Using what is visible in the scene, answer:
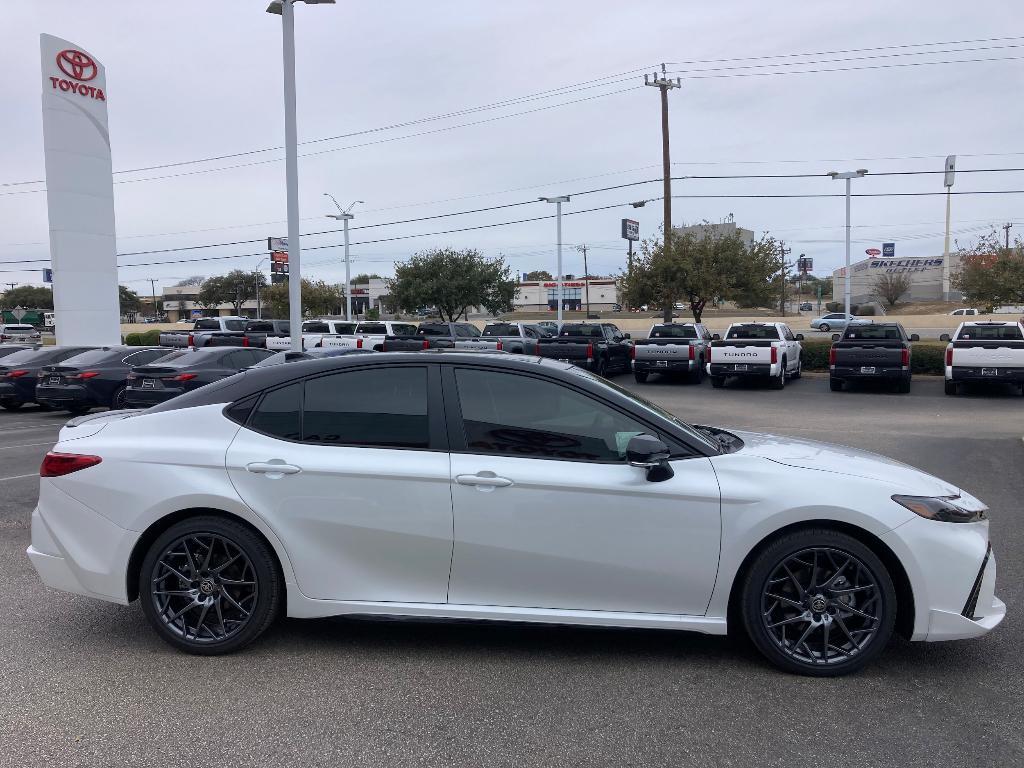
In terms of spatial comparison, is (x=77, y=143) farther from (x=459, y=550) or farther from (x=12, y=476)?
(x=459, y=550)

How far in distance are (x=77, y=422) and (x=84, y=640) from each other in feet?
4.24

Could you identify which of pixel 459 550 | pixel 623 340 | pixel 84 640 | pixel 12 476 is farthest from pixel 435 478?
pixel 623 340

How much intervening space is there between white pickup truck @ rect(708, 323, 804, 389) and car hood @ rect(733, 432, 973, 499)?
58.1 feet

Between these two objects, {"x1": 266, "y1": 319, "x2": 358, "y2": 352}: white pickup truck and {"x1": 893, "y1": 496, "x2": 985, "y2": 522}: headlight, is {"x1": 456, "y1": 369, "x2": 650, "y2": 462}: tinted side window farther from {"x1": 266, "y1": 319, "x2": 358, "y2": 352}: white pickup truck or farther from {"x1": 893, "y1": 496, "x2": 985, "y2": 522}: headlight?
{"x1": 266, "y1": 319, "x2": 358, "y2": 352}: white pickup truck

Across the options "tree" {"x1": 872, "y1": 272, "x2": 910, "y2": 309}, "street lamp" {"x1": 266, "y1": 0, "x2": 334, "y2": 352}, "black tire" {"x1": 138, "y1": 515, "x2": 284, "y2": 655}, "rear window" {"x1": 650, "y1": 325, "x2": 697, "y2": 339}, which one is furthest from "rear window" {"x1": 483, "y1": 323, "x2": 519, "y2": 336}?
"tree" {"x1": 872, "y1": 272, "x2": 910, "y2": 309}

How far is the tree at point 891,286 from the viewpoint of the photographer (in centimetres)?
8512

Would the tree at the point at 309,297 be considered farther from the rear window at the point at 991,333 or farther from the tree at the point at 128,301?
the tree at the point at 128,301

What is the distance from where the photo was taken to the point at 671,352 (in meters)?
23.8

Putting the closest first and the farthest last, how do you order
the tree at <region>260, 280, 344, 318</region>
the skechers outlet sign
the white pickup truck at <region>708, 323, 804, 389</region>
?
the white pickup truck at <region>708, 323, 804, 389</region> < the skechers outlet sign < the tree at <region>260, 280, 344, 318</region>

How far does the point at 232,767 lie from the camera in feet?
10.8

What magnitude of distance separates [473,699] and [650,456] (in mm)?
1429

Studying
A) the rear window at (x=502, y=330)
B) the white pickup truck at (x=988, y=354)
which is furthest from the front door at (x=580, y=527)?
the rear window at (x=502, y=330)

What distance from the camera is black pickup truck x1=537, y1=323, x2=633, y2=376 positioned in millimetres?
24562

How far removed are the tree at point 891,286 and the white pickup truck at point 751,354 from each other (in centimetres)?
6898
